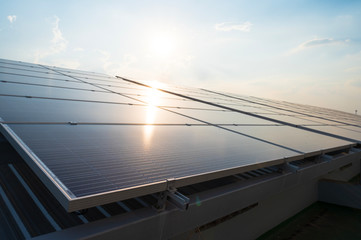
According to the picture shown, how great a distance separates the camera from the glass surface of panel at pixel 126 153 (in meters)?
2.67

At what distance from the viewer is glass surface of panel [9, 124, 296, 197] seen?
2.67 m

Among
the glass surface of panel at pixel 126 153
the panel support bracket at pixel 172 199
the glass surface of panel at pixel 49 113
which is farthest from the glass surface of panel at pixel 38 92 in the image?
the panel support bracket at pixel 172 199

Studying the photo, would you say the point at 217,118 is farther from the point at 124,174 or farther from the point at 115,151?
the point at 124,174

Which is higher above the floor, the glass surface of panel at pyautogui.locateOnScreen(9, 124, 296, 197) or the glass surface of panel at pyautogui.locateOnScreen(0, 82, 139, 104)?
the glass surface of panel at pyautogui.locateOnScreen(0, 82, 139, 104)

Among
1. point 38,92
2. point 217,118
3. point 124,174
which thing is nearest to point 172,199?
point 124,174

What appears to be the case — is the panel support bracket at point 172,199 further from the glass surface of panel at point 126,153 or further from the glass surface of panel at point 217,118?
the glass surface of panel at point 217,118

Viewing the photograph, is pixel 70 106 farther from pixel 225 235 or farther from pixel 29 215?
pixel 225 235

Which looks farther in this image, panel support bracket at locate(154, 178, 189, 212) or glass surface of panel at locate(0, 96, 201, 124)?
glass surface of panel at locate(0, 96, 201, 124)

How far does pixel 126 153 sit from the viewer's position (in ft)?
11.4

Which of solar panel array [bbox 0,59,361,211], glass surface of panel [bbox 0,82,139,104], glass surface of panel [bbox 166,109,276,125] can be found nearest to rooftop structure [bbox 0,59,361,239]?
solar panel array [bbox 0,59,361,211]

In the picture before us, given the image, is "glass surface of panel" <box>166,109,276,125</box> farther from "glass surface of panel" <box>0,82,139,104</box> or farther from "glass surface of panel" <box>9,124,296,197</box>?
"glass surface of panel" <box>9,124,296,197</box>

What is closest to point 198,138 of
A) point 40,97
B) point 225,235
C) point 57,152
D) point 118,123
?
point 118,123

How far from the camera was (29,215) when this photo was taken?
10.2 ft

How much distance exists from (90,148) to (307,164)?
4837 millimetres
